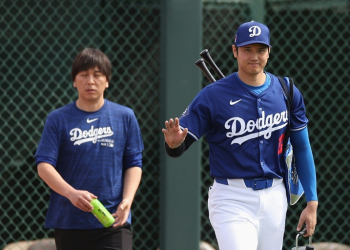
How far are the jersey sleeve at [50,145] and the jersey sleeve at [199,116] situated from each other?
2.62 feet

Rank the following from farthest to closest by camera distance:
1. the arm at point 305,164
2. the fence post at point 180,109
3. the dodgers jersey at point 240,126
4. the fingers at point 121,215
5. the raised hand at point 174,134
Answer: the fence post at point 180,109 → the fingers at point 121,215 → the arm at point 305,164 → the dodgers jersey at point 240,126 → the raised hand at point 174,134

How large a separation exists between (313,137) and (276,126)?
228 centimetres

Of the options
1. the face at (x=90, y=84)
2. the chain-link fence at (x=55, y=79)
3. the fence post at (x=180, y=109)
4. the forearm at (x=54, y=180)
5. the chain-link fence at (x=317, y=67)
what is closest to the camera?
the forearm at (x=54, y=180)

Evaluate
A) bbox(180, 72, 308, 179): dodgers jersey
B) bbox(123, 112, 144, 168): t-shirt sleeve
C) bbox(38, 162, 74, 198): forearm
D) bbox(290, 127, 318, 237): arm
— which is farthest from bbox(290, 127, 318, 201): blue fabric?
bbox(38, 162, 74, 198): forearm

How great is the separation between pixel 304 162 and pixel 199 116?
0.61m

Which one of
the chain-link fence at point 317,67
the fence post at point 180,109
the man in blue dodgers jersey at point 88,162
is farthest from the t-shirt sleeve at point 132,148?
the chain-link fence at point 317,67

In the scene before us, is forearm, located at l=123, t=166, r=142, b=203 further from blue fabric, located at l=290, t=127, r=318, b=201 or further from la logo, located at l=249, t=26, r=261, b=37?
la logo, located at l=249, t=26, r=261, b=37

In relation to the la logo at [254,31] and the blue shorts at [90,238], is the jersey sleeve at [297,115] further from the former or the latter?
the blue shorts at [90,238]

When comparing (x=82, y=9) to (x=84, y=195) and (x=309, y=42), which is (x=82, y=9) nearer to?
(x=309, y=42)

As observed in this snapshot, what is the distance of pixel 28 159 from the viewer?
5.14 meters

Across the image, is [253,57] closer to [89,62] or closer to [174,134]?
[174,134]

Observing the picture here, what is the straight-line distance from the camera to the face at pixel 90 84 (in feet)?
12.5

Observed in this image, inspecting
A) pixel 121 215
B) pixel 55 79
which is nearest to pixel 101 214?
pixel 121 215

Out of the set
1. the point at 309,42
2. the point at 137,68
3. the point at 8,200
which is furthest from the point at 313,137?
the point at 8,200
